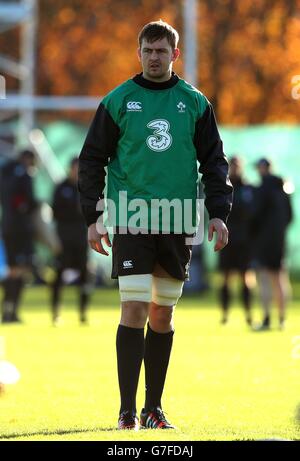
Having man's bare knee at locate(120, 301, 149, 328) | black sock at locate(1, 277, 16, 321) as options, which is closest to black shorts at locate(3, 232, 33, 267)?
black sock at locate(1, 277, 16, 321)

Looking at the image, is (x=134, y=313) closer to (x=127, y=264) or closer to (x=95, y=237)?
(x=127, y=264)

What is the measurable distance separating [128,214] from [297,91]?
2964 mm

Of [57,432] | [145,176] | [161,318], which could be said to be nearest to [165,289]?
[161,318]

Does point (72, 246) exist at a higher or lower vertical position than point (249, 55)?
lower

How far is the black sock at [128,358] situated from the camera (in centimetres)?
711

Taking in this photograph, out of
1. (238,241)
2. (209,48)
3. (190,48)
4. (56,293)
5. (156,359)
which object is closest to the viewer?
(156,359)

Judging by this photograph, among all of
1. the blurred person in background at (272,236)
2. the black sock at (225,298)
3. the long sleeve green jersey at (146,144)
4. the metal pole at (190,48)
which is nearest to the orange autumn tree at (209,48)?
the metal pole at (190,48)

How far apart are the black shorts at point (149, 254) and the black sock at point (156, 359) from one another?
390 millimetres

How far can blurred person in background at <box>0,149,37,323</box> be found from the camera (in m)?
16.7

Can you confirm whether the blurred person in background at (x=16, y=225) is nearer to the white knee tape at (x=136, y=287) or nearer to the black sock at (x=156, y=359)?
the black sock at (x=156, y=359)

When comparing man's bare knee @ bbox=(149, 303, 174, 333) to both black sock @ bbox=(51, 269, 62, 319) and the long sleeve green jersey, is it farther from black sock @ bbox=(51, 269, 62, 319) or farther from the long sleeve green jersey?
black sock @ bbox=(51, 269, 62, 319)

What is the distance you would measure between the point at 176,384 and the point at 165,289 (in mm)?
2822

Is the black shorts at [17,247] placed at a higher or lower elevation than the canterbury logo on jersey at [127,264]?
lower

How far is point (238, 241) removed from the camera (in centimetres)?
1634
